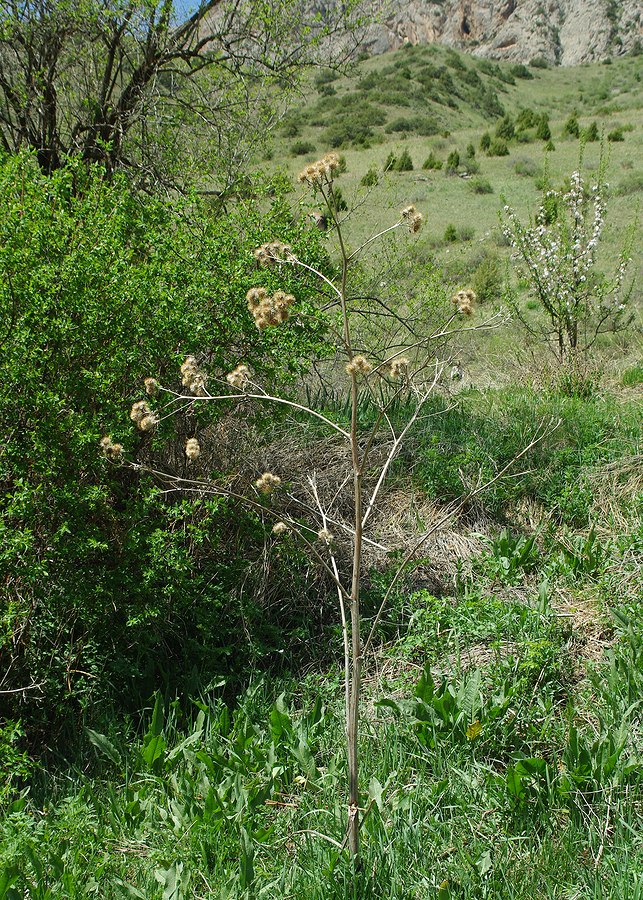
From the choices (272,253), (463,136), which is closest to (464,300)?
(272,253)

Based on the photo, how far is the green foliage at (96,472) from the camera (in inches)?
126

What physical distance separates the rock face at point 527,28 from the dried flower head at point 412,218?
71.8 metres

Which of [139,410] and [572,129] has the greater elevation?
[572,129]

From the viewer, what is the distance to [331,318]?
4.41 meters

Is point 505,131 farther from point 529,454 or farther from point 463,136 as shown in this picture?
point 529,454

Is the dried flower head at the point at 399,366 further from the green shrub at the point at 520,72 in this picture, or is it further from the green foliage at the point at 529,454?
the green shrub at the point at 520,72

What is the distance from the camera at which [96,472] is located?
344 centimetres

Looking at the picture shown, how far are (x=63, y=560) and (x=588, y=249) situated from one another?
236 inches

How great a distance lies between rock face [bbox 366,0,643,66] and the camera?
220 ft

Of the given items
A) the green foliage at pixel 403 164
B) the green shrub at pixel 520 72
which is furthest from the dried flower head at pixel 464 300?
the green shrub at pixel 520 72

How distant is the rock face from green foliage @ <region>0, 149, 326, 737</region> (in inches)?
2774

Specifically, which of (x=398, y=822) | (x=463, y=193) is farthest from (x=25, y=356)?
(x=463, y=193)

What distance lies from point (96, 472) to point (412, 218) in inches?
83.5

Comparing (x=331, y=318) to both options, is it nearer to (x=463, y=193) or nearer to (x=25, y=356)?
(x=25, y=356)
